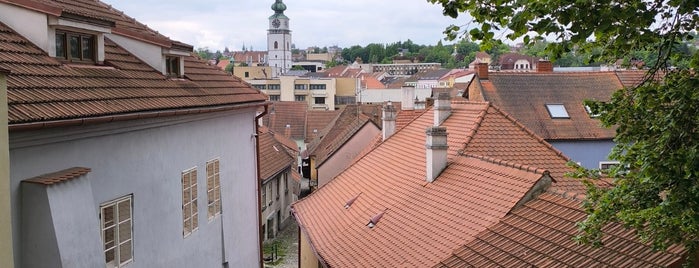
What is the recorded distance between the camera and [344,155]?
3198 centimetres

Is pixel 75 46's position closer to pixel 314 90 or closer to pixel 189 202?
pixel 189 202

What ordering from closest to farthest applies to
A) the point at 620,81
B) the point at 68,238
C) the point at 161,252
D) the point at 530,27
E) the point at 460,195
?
the point at 530,27
the point at 68,238
the point at 161,252
the point at 460,195
the point at 620,81

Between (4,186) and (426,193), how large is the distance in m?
9.66

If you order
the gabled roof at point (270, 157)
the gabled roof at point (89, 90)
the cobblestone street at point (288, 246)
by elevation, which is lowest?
the cobblestone street at point (288, 246)

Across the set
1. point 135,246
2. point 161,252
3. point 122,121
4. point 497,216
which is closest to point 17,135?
point 122,121

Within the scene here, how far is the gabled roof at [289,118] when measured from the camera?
52.0 m

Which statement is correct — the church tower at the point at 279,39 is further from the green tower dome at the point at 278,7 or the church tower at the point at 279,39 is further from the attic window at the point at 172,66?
the attic window at the point at 172,66

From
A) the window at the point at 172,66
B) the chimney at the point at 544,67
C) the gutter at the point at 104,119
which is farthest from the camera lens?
the chimney at the point at 544,67

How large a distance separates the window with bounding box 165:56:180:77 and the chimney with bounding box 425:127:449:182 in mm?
5228

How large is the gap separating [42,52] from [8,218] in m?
3.15

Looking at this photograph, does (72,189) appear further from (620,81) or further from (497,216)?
(620,81)

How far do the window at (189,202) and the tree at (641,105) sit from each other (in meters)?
6.16

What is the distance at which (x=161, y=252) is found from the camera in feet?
36.6

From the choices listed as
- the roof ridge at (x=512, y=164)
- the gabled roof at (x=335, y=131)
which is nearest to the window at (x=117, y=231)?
the roof ridge at (x=512, y=164)
